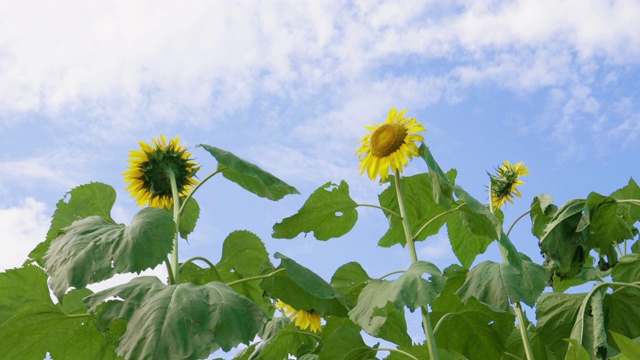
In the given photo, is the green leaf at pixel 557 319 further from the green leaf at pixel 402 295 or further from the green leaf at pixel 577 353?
the green leaf at pixel 577 353

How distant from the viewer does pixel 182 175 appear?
99.5 inches

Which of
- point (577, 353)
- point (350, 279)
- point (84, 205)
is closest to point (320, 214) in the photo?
point (350, 279)

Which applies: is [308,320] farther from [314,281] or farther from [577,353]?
[577,353]

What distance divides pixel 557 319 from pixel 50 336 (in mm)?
1664

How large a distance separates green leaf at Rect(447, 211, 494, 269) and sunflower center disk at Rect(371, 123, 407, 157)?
439mm

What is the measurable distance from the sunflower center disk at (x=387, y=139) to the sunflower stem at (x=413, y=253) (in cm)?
8

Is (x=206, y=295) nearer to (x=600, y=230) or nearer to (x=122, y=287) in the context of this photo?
(x=122, y=287)

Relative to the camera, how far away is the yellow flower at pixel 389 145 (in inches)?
99.6

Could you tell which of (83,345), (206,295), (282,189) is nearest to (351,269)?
(282,189)

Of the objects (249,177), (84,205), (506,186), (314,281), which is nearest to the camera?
(314,281)

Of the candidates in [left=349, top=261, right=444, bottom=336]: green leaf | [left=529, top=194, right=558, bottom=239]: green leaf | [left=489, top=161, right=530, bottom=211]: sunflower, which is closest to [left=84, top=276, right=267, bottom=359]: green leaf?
[left=349, top=261, right=444, bottom=336]: green leaf

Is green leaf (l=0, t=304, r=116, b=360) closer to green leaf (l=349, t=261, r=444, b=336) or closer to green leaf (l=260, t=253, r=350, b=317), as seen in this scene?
green leaf (l=260, t=253, r=350, b=317)

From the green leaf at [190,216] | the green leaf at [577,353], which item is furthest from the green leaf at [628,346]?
the green leaf at [190,216]

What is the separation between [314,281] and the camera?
2.20 meters
